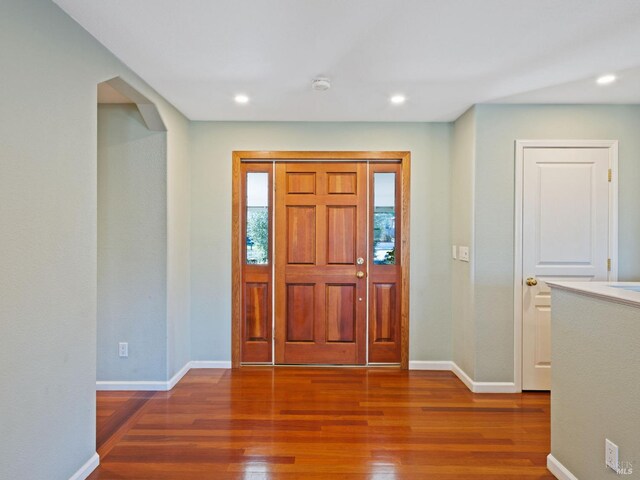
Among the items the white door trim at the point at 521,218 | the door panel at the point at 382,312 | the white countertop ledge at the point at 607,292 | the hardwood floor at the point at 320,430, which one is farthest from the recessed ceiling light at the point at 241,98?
the white countertop ledge at the point at 607,292

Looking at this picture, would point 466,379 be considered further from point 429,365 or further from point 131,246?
point 131,246

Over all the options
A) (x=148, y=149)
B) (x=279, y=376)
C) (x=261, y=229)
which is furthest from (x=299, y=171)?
(x=279, y=376)

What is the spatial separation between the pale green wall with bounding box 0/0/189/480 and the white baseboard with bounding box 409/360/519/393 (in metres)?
2.79

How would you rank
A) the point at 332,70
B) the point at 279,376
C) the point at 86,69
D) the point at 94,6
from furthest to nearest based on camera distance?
1. the point at 279,376
2. the point at 332,70
3. the point at 86,69
4. the point at 94,6

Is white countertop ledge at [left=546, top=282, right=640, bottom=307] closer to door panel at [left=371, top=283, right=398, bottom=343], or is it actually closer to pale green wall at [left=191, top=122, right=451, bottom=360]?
pale green wall at [left=191, top=122, right=451, bottom=360]

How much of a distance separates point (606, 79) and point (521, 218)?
1.13 meters

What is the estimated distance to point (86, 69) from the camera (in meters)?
2.25

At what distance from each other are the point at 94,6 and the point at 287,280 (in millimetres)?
2699

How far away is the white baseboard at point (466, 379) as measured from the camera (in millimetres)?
3455

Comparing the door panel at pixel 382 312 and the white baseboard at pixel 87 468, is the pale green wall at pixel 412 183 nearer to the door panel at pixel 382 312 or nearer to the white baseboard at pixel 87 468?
the door panel at pixel 382 312

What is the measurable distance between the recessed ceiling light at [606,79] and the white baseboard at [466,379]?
239 centimetres

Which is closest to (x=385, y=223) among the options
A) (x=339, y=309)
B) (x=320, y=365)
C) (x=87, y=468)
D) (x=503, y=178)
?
(x=339, y=309)

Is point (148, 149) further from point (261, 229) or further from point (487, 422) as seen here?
point (487, 422)

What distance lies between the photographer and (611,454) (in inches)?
72.7
